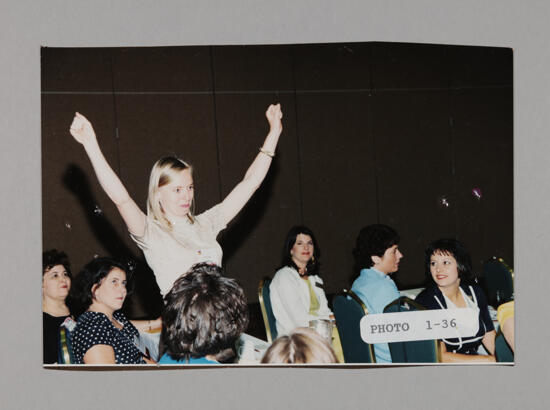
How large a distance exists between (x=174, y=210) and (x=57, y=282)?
25.1 inches

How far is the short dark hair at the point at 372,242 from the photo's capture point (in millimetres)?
3393

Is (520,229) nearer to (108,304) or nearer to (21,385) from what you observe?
(108,304)

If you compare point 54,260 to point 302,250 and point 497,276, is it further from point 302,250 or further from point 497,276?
point 497,276

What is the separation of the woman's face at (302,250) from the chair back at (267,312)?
0.19m

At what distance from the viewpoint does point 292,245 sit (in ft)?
11.1

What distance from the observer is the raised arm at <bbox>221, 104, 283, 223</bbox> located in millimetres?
3371

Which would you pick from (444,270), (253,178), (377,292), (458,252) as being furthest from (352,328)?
(253,178)

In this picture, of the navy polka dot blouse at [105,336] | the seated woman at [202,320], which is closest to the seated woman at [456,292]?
the seated woman at [202,320]

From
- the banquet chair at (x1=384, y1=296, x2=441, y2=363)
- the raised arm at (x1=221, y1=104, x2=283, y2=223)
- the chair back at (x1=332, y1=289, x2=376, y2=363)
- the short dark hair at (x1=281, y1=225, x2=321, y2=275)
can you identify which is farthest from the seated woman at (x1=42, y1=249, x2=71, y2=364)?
the banquet chair at (x1=384, y1=296, x2=441, y2=363)

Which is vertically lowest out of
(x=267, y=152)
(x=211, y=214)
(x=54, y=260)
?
(x=54, y=260)

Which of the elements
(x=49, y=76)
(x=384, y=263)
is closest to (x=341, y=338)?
(x=384, y=263)

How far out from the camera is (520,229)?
3.44m

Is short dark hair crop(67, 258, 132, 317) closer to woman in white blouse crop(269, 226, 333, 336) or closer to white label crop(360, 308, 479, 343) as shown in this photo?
woman in white blouse crop(269, 226, 333, 336)

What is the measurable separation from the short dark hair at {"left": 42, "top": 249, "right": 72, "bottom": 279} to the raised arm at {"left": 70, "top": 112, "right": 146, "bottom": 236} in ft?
1.09
